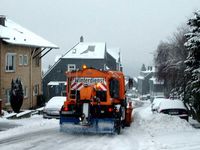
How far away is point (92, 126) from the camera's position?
18.3 meters

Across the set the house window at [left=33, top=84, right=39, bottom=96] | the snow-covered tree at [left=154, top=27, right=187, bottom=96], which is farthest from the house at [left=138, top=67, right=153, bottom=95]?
the house window at [left=33, top=84, right=39, bottom=96]

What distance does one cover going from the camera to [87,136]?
1828 cm

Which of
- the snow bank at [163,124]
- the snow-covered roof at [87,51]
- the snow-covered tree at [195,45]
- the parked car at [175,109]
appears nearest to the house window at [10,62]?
the parked car at [175,109]

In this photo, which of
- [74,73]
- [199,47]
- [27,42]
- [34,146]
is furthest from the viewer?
[27,42]

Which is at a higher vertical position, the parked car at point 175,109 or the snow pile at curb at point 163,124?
the parked car at point 175,109

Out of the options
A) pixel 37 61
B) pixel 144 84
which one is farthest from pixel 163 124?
pixel 144 84

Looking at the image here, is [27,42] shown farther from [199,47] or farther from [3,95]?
[199,47]

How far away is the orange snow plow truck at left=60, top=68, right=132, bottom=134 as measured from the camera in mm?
18312

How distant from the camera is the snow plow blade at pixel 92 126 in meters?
18.2

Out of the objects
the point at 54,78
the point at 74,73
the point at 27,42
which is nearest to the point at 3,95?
the point at 27,42

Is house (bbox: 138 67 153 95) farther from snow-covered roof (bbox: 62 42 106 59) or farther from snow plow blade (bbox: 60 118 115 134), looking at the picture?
snow plow blade (bbox: 60 118 115 134)

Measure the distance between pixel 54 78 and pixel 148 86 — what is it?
206 ft

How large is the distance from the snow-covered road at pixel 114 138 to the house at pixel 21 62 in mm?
13867

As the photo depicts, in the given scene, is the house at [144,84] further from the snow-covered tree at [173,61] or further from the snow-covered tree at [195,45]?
the snow-covered tree at [195,45]
